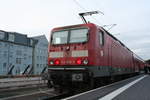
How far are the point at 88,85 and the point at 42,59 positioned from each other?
51337 millimetres

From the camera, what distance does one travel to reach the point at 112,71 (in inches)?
520

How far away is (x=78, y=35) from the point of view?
10383 mm

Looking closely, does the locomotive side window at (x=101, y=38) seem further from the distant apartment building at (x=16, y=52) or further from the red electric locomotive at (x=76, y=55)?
the distant apartment building at (x=16, y=52)

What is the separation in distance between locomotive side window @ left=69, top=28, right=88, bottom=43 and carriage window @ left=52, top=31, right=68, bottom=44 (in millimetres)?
334

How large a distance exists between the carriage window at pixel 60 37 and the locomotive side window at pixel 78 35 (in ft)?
1.10

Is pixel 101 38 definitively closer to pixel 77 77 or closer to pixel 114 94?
pixel 77 77

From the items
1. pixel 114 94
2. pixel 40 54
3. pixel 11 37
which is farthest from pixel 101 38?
pixel 40 54

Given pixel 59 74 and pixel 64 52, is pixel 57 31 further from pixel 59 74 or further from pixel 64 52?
pixel 59 74

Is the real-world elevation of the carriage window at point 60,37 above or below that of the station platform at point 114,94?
above

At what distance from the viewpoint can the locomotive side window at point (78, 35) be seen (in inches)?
401

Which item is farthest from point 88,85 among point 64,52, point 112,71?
point 112,71

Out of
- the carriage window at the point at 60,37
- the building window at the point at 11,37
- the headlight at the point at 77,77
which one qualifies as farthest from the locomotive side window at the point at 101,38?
the building window at the point at 11,37

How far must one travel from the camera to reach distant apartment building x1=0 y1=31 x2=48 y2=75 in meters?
47.5

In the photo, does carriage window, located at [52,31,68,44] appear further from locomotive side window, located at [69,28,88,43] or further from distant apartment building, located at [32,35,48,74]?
distant apartment building, located at [32,35,48,74]
